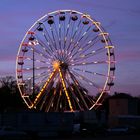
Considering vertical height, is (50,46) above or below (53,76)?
above

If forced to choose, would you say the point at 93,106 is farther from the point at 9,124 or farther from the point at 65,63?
the point at 9,124

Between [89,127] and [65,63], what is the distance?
23.5 ft

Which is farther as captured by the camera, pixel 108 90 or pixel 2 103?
pixel 2 103

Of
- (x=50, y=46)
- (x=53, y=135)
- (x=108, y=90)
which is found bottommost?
(x=53, y=135)

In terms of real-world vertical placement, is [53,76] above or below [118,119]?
above

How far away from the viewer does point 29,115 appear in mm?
44406

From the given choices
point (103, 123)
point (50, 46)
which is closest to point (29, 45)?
point (50, 46)

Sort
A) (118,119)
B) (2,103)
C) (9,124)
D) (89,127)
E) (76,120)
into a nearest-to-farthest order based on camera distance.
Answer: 1. (9,124)
2. (89,127)
3. (76,120)
4. (118,119)
5. (2,103)

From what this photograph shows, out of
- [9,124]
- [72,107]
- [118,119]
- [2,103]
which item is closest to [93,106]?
[72,107]

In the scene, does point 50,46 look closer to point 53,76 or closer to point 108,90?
point 53,76

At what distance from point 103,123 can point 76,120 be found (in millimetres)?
3272

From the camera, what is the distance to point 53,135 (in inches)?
1812

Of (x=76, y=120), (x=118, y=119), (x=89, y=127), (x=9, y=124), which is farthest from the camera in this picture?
(x=118, y=119)

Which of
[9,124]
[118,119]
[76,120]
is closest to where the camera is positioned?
[9,124]
